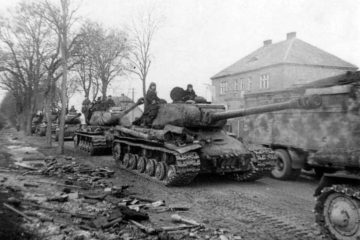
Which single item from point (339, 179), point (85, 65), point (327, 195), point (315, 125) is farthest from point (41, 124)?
point (339, 179)

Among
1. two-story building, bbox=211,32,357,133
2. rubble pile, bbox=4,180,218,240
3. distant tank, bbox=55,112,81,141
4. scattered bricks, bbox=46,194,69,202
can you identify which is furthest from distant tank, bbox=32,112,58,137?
rubble pile, bbox=4,180,218,240

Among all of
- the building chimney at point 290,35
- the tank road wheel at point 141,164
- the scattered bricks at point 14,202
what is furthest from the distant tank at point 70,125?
the building chimney at point 290,35

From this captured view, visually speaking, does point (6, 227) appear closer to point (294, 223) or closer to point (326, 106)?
point (294, 223)

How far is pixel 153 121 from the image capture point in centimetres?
1253

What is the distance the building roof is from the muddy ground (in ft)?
79.8

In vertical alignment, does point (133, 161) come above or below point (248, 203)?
above

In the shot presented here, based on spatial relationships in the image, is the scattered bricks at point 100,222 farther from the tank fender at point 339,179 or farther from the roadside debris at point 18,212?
the tank fender at point 339,179

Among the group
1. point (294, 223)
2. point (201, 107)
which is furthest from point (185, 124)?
point (294, 223)

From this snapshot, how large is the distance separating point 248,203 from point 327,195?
3105 millimetres

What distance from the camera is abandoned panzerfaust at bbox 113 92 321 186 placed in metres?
10.0

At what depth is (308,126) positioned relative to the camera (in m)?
11.4

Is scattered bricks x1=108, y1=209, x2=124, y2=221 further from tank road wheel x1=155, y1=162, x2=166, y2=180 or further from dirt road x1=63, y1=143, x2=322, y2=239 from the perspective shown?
tank road wheel x1=155, y1=162, x2=166, y2=180

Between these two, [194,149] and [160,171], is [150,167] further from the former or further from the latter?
[194,149]

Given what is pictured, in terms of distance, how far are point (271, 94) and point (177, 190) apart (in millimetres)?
5747
